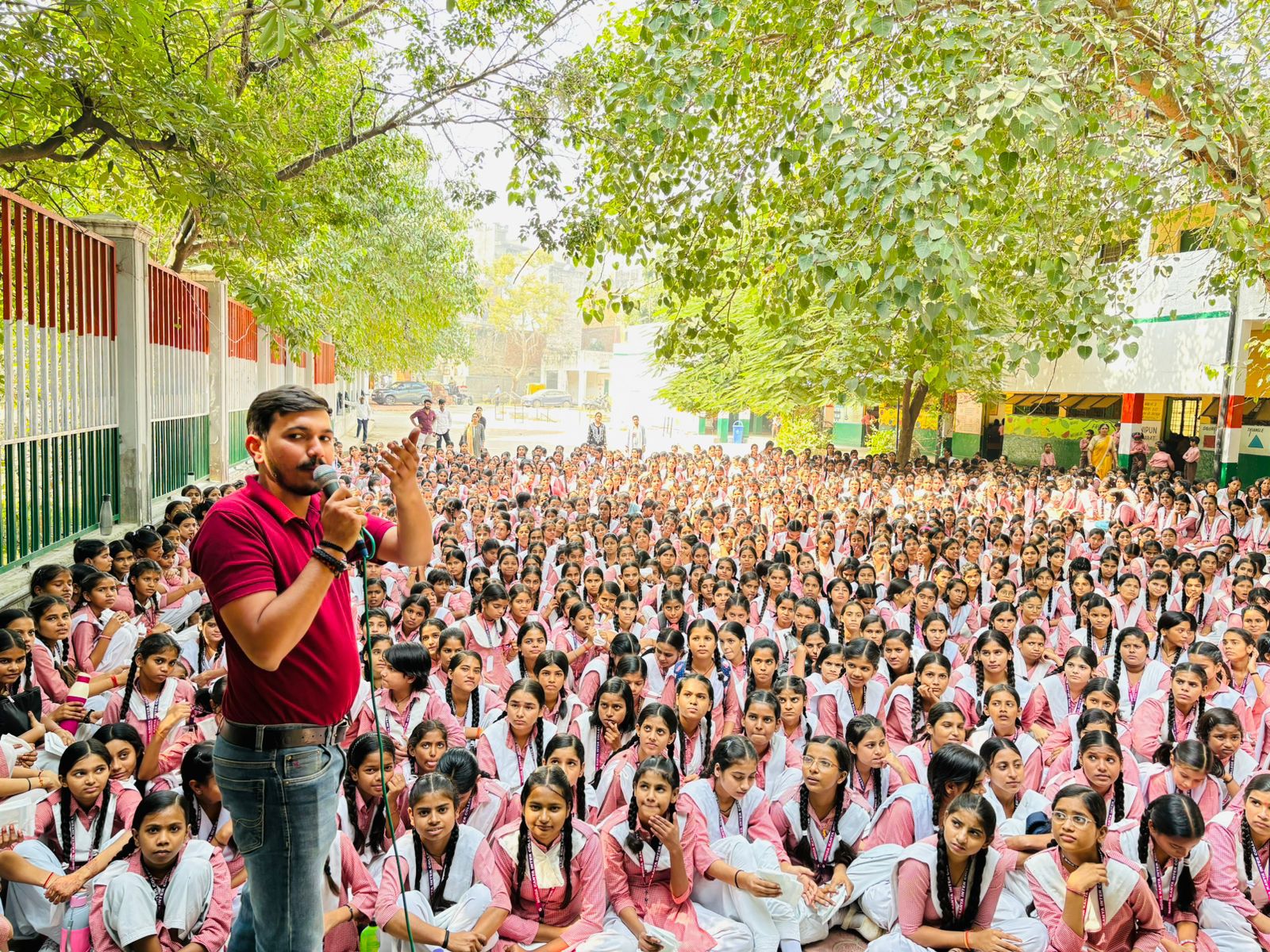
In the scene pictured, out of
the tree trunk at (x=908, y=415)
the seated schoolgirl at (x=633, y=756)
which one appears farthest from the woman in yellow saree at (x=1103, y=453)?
the seated schoolgirl at (x=633, y=756)

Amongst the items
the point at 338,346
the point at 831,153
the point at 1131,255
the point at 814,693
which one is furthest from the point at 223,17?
the point at 338,346

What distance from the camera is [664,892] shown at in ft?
12.1

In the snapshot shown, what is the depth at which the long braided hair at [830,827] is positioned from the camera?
13.4ft

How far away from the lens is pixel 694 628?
212 inches

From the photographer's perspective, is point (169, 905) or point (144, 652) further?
point (144, 652)

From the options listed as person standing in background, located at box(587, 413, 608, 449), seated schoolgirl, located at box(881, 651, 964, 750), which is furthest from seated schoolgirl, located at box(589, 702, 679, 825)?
person standing in background, located at box(587, 413, 608, 449)

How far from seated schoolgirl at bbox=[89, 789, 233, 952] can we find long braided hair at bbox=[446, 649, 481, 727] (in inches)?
67.4

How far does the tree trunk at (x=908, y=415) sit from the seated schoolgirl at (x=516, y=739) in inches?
488

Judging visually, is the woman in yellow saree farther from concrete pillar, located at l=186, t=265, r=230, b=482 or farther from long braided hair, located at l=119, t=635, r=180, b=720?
long braided hair, located at l=119, t=635, r=180, b=720

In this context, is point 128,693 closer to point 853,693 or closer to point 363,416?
point 853,693

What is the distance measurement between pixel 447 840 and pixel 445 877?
126 millimetres

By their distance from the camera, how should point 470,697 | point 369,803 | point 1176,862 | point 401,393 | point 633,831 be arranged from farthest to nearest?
point 401,393 → point 470,697 → point 369,803 → point 633,831 → point 1176,862

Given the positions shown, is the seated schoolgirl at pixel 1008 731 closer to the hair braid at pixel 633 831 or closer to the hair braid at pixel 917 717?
the hair braid at pixel 917 717

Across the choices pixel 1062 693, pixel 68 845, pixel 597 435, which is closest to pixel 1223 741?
pixel 1062 693
